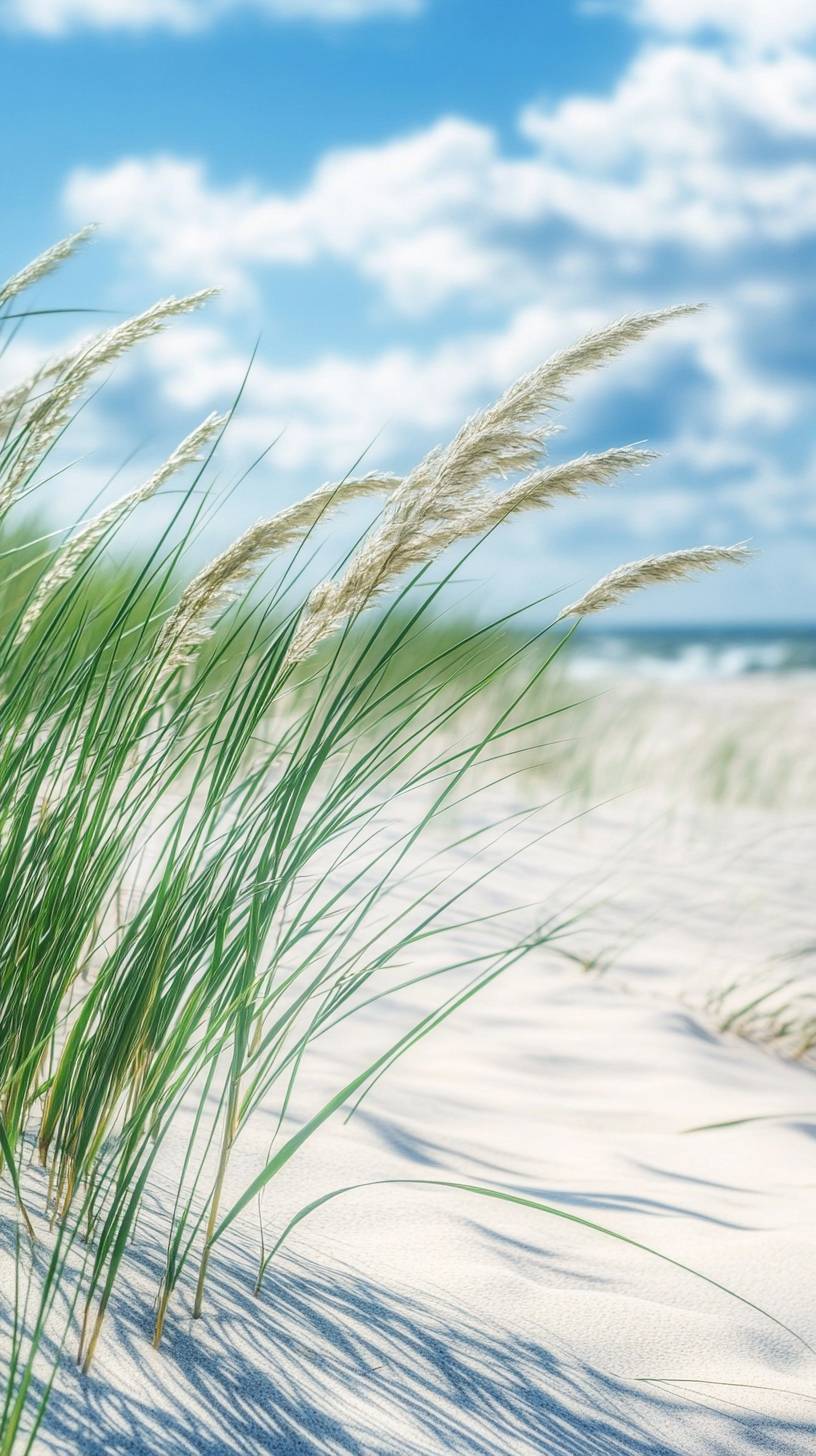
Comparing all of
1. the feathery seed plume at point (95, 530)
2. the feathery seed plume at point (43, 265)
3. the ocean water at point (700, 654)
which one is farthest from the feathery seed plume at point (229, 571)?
the ocean water at point (700, 654)

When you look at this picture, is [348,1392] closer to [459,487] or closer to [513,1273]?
[513,1273]

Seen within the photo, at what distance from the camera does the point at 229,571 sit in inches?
55.2

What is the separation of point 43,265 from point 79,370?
0.26 meters

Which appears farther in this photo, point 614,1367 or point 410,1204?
point 410,1204

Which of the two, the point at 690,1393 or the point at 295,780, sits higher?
the point at 295,780

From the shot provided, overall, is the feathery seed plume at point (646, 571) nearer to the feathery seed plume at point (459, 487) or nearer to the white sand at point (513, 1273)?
the feathery seed plume at point (459, 487)

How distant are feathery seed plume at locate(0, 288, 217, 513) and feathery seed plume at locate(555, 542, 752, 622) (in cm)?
69

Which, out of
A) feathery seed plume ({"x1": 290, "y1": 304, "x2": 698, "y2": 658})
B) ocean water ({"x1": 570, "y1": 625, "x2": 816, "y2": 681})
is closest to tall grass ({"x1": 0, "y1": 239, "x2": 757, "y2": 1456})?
feathery seed plume ({"x1": 290, "y1": 304, "x2": 698, "y2": 658})

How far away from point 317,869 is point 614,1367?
2.25 metres

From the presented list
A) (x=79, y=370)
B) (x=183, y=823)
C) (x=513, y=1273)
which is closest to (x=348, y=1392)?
(x=513, y=1273)

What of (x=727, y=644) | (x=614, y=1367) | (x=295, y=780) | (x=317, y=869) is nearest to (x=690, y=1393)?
(x=614, y=1367)

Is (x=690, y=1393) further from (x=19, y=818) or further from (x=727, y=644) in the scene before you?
(x=727, y=644)

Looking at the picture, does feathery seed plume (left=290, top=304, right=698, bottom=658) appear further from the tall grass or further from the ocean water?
the ocean water

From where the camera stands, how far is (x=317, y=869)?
368 centimetres
